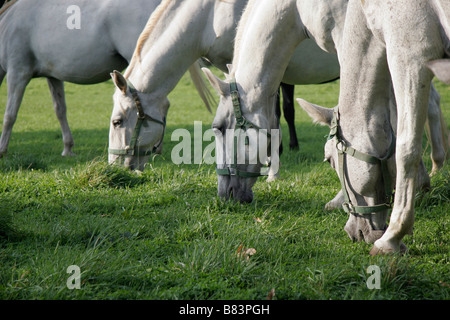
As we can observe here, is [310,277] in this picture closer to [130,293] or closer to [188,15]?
[130,293]

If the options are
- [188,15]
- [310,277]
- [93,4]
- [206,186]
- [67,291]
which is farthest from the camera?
[93,4]

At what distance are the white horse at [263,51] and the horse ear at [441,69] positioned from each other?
1505 millimetres

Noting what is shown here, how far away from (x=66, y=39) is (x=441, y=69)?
5635 millimetres

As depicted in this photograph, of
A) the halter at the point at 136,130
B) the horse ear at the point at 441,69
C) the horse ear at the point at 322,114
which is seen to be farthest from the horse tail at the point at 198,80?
the horse ear at the point at 441,69

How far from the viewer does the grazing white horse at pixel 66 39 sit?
684 cm

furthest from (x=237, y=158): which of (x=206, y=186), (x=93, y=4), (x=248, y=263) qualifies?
(x=93, y=4)

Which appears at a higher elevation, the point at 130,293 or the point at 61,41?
the point at 61,41

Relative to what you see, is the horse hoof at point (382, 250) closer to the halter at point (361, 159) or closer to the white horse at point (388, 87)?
the white horse at point (388, 87)

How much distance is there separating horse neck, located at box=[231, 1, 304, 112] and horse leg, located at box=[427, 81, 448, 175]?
7.29 ft

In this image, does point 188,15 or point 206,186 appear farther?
point 188,15

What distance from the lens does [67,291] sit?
2705mm

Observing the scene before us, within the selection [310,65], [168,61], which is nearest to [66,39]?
[168,61]

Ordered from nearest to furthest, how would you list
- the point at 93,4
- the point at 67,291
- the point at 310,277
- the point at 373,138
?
the point at 67,291, the point at 310,277, the point at 373,138, the point at 93,4

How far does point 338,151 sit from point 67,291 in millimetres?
1864
